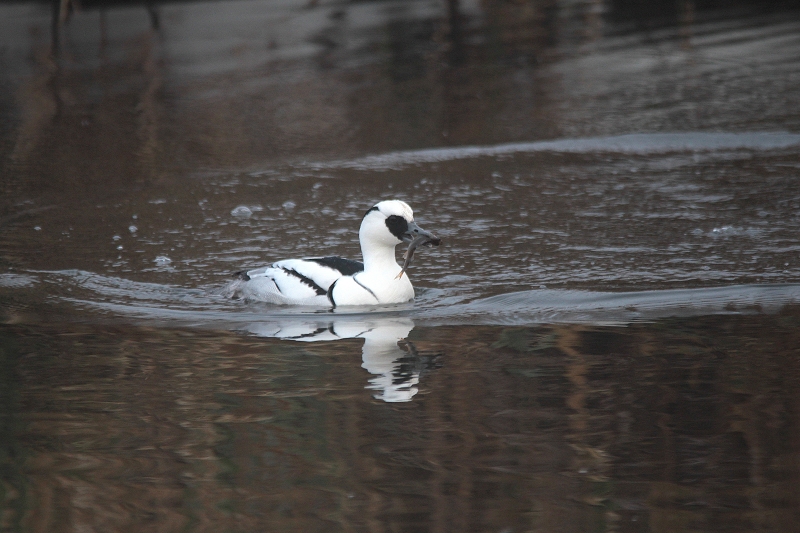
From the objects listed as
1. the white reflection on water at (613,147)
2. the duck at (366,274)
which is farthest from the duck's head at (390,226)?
the white reflection on water at (613,147)

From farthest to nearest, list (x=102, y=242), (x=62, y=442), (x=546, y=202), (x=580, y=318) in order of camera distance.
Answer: (x=546, y=202) < (x=102, y=242) < (x=580, y=318) < (x=62, y=442)

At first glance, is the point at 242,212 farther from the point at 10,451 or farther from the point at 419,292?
the point at 10,451

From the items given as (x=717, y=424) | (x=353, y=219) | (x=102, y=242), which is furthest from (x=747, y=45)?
(x=717, y=424)

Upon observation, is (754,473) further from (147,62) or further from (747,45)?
(147,62)

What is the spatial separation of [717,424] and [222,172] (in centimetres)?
652

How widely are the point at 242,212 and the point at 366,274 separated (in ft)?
8.59

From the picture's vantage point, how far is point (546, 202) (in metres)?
9.12

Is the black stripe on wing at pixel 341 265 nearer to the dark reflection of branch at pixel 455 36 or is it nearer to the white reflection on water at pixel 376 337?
the white reflection on water at pixel 376 337

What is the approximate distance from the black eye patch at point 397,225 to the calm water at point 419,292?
17.7 inches

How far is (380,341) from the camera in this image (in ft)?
20.2

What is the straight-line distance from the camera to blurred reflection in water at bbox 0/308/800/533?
4.04 m

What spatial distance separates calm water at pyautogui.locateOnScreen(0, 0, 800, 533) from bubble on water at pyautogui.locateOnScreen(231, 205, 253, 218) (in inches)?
1.0

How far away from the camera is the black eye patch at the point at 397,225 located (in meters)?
6.65

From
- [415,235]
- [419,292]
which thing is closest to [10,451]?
[415,235]
